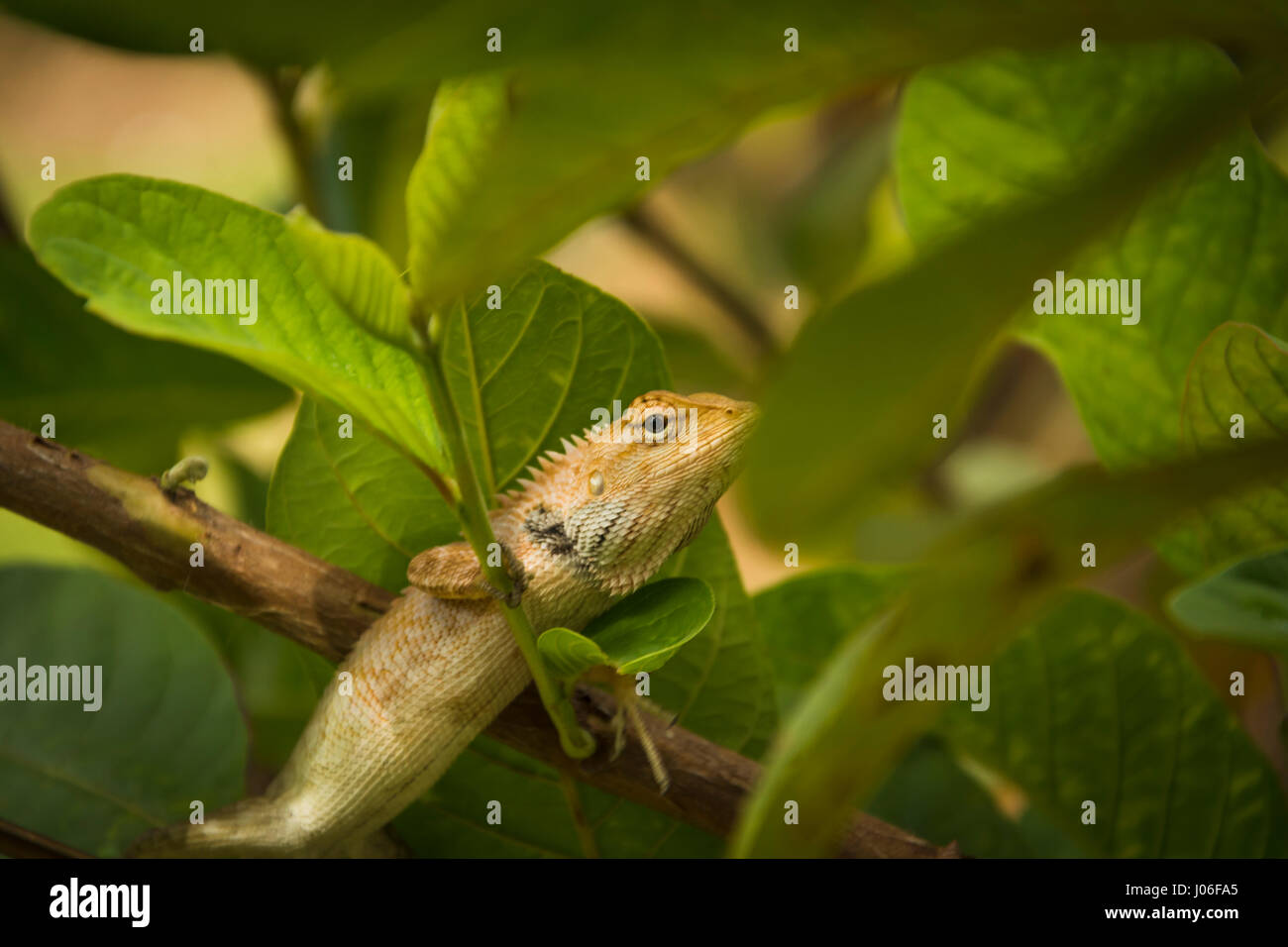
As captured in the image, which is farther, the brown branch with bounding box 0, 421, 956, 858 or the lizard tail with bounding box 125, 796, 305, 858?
the lizard tail with bounding box 125, 796, 305, 858

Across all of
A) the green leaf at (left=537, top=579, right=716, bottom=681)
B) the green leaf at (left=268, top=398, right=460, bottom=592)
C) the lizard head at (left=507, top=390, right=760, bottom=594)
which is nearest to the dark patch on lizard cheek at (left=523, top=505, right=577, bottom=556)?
the lizard head at (left=507, top=390, right=760, bottom=594)

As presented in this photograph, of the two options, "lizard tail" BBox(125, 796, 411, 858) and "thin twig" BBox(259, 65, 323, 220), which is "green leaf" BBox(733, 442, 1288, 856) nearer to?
"lizard tail" BBox(125, 796, 411, 858)

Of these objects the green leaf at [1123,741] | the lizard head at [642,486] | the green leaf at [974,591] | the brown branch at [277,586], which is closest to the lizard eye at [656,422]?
the lizard head at [642,486]

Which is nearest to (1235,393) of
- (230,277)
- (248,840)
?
(230,277)

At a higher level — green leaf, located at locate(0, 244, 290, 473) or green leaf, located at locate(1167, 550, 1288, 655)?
green leaf, located at locate(0, 244, 290, 473)

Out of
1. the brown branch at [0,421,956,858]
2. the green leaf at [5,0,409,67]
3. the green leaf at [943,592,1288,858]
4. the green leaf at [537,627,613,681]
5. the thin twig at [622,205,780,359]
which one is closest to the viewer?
the green leaf at [5,0,409,67]

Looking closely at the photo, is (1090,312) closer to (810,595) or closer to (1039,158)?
(1039,158)
